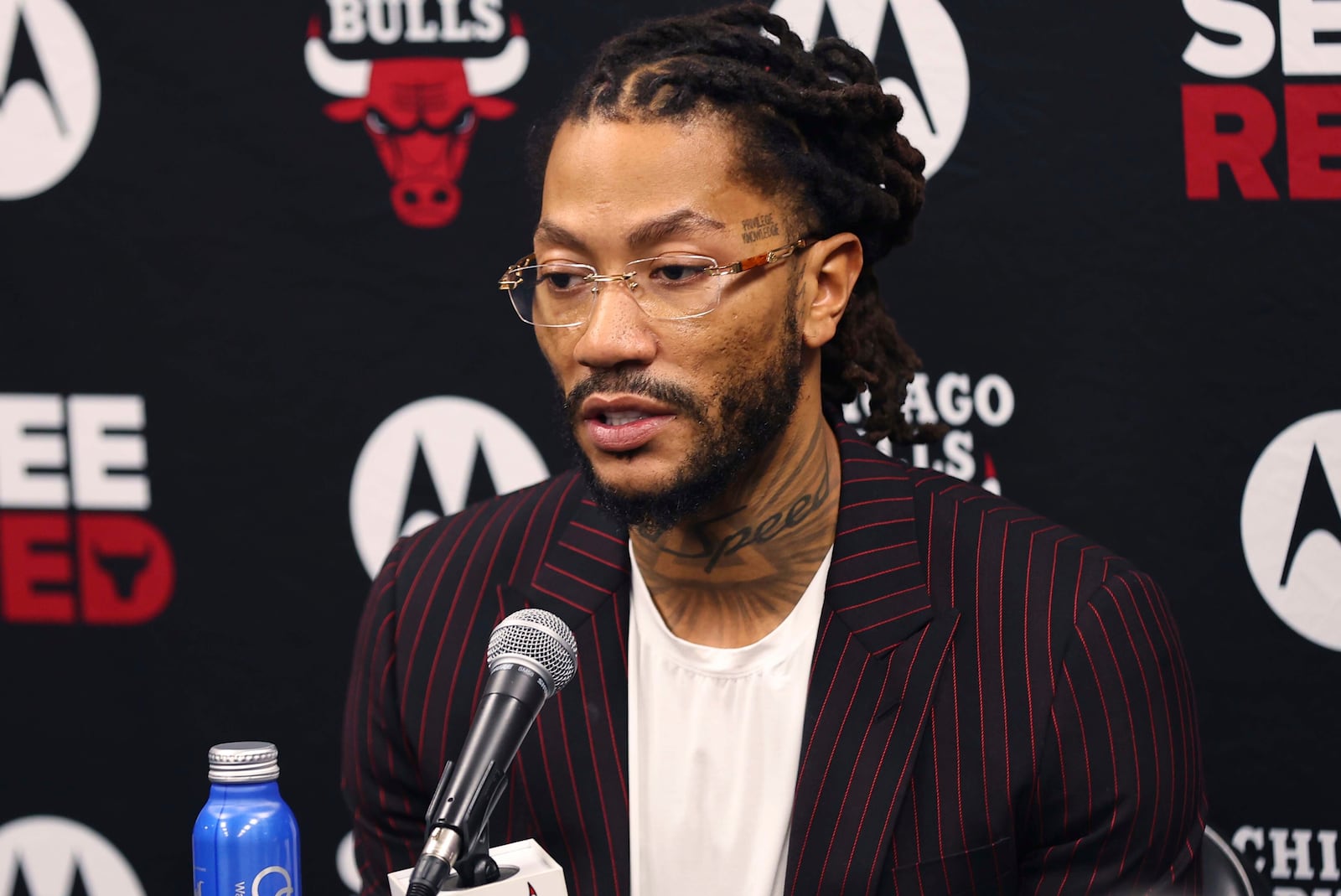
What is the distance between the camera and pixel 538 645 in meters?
0.99

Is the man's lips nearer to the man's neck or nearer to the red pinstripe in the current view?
the man's neck

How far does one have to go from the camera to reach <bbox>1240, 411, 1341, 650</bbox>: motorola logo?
1.86m

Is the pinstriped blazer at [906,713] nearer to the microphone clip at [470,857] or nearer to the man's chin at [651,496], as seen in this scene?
the man's chin at [651,496]

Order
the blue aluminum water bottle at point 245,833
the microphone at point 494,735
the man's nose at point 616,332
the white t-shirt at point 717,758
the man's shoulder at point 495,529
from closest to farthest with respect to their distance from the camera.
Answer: the microphone at point 494,735, the blue aluminum water bottle at point 245,833, the man's nose at point 616,332, the white t-shirt at point 717,758, the man's shoulder at point 495,529

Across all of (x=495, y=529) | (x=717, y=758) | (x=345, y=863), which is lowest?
(x=345, y=863)

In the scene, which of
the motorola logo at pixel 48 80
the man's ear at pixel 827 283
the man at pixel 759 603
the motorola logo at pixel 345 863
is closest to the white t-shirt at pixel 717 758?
the man at pixel 759 603

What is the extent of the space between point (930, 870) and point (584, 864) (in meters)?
0.35

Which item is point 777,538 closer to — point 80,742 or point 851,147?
point 851,147

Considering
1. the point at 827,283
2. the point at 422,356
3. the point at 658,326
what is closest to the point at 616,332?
the point at 658,326

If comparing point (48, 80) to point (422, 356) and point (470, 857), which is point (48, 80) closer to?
point (422, 356)

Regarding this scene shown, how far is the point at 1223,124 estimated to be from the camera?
1.84 meters

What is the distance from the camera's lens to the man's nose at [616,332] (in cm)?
132

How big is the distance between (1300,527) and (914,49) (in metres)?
0.81

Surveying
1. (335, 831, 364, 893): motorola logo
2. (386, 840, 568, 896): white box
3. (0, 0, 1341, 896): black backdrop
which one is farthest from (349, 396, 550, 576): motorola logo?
(386, 840, 568, 896): white box
